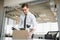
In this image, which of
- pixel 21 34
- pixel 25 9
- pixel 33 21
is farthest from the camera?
pixel 25 9

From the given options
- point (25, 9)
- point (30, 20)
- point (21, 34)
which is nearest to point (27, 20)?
point (30, 20)

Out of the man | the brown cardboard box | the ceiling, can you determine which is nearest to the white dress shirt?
the man

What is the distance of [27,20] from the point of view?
2.87 metres

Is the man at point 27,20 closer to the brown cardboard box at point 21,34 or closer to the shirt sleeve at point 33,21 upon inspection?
the shirt sleeve at point 33,21

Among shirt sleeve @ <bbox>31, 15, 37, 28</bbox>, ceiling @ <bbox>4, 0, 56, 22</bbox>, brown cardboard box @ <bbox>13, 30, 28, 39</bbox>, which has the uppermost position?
ceiling @ <bbox>4, 0, 56, 22</bbox>

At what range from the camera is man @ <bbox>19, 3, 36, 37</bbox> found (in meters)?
2.81

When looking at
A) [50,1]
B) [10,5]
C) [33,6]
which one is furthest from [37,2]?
[10,5]

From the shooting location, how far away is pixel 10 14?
3.05 meters

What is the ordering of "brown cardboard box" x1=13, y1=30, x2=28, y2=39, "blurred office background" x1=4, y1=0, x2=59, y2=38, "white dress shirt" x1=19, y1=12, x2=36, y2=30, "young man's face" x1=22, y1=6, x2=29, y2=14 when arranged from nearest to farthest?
1. "brown cardboard box" x1=13, y1=30, x2=28, y2=39
2. "blurred office background" x1=4, y1=0, x2=59, y2=38
3. "white dress shirt" x1=19, y1=12, x2=36, y2=30
4. "young man's face" x1=22, y1=6, x2=29, y2=14

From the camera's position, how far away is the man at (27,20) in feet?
9.21

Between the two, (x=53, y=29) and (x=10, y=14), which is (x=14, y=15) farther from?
(x=53, y=29)

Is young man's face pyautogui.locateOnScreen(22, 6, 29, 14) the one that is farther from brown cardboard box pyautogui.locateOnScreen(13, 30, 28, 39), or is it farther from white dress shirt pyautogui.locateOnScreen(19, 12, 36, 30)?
brown cardboard box pyautogui.locateOnScreen(13, 30, 28, 39)

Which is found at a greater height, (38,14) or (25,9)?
(25,9)

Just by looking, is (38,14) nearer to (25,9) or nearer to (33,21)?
(33,21)
